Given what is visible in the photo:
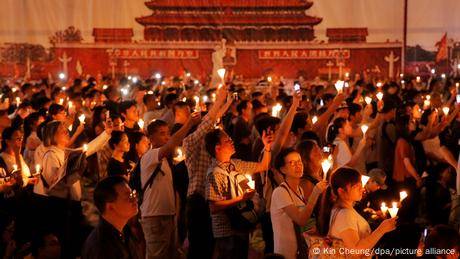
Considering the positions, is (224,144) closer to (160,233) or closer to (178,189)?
(160,233)

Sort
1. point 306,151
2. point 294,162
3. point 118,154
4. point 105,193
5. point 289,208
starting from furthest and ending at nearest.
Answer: point 118,154, point 306,151, point 294,162, point 289,208, point 105,193

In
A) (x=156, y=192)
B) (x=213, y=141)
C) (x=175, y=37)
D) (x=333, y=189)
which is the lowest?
(x=156, y=192)

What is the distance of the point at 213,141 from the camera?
5.70 m

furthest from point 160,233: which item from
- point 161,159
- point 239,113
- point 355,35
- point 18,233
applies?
point 355,35

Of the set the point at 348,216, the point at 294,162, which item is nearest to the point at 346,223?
the point at 348,216

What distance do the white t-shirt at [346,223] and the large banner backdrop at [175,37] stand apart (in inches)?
687

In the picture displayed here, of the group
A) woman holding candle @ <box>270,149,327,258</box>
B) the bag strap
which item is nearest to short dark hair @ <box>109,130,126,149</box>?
the bag strap

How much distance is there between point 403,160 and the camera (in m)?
8.53

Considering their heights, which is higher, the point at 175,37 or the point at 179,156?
the point at 175,37

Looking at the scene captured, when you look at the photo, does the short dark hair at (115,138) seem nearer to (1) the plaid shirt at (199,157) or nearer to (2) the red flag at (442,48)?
(1) the plaid shirt at (199,157)

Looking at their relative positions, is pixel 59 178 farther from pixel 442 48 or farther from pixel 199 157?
pixel 442 48

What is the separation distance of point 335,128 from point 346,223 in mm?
3051

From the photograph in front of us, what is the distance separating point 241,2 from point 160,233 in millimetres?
16526

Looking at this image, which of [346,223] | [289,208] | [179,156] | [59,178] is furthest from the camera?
[179,156]
